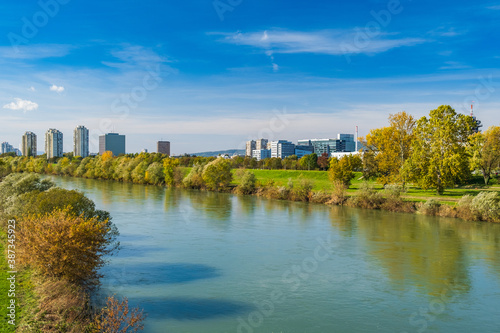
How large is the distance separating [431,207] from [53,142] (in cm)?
18310

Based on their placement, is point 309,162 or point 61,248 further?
point 309,162

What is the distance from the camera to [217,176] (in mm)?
63938

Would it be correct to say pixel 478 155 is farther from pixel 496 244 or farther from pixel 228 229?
pixel 228 229

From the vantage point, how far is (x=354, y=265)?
69.2ft

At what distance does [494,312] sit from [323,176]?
51219 millimetres

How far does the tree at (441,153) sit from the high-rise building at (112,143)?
4743 inches

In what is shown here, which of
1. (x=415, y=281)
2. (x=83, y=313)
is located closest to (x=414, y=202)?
(x=415, y=281)

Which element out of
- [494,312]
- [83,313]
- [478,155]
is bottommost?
[494,312]

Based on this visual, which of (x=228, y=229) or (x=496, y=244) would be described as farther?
(x=228, y=229)
